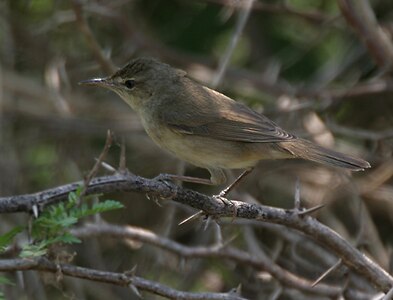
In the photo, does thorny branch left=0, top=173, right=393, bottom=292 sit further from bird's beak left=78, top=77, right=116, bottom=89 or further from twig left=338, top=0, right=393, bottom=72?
twig left=338, top=0, right=393, bottom=72

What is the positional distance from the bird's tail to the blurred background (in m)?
0.79

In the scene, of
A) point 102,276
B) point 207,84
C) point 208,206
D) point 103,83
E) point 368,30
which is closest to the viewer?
point 102,276

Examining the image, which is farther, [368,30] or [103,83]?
[368,30]

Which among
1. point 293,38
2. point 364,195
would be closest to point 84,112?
point 293,38

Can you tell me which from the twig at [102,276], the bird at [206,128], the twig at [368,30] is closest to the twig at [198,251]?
the bird at [206,128]

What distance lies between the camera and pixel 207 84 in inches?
224

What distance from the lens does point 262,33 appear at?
6.71m

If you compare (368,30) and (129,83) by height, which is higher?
(368,30)

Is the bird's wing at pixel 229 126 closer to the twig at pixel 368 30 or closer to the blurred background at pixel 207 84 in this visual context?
the blurred background at pixel 207 84

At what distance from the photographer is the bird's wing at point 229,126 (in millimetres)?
4098

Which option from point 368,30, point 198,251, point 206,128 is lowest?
point 198,251

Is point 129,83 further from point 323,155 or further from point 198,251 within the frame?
point 323,155

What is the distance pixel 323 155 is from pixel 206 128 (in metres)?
0.72

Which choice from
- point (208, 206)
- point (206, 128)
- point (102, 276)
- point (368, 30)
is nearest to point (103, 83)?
point (206, 128)
